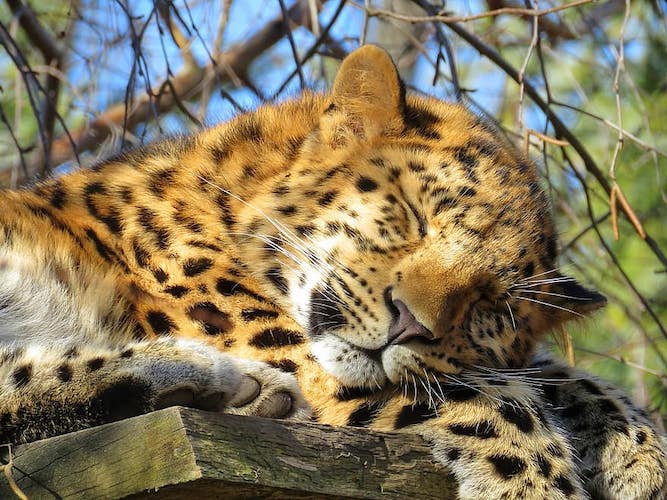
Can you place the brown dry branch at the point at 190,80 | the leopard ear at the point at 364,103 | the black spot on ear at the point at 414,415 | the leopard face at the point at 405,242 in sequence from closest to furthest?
the black spot on ear at the point at 414,415 → the leopard face at the point at 405,242 → the leopard ear at the point at 364,103 → the brown dry branch at the point at 190,80

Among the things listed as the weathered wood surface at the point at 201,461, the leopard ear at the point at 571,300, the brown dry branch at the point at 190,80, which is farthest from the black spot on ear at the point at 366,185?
the brown dry branch at the point at 190,80

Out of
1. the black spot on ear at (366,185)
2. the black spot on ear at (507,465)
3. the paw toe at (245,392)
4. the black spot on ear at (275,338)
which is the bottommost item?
the black spot on ear at (507,465)

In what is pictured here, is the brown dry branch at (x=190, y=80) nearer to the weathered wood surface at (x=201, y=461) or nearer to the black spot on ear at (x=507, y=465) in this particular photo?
the black spot on ear at (x=507, y=465)

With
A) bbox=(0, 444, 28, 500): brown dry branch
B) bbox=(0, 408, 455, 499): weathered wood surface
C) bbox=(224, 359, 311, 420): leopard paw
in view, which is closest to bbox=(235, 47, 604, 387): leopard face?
bbox=(224, 359, 311, 420): leopard paw

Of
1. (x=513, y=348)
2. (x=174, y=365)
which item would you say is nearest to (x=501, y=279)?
(x=513, y=348)

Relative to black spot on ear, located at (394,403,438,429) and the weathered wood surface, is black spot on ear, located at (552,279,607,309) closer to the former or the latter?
black spot on ear, located at (394,403,438,429)

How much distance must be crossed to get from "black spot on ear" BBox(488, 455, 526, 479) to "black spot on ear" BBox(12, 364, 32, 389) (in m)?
1.27

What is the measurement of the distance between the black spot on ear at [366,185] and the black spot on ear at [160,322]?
32.3 inches

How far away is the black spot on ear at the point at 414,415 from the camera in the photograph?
307cm

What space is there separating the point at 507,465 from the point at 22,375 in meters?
1.33

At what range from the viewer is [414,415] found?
3.10 m

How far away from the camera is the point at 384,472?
2.61 m

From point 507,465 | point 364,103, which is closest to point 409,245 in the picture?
point 364,103

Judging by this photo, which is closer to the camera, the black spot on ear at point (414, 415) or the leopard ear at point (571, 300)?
the black spot on ear at point (414, 415)
